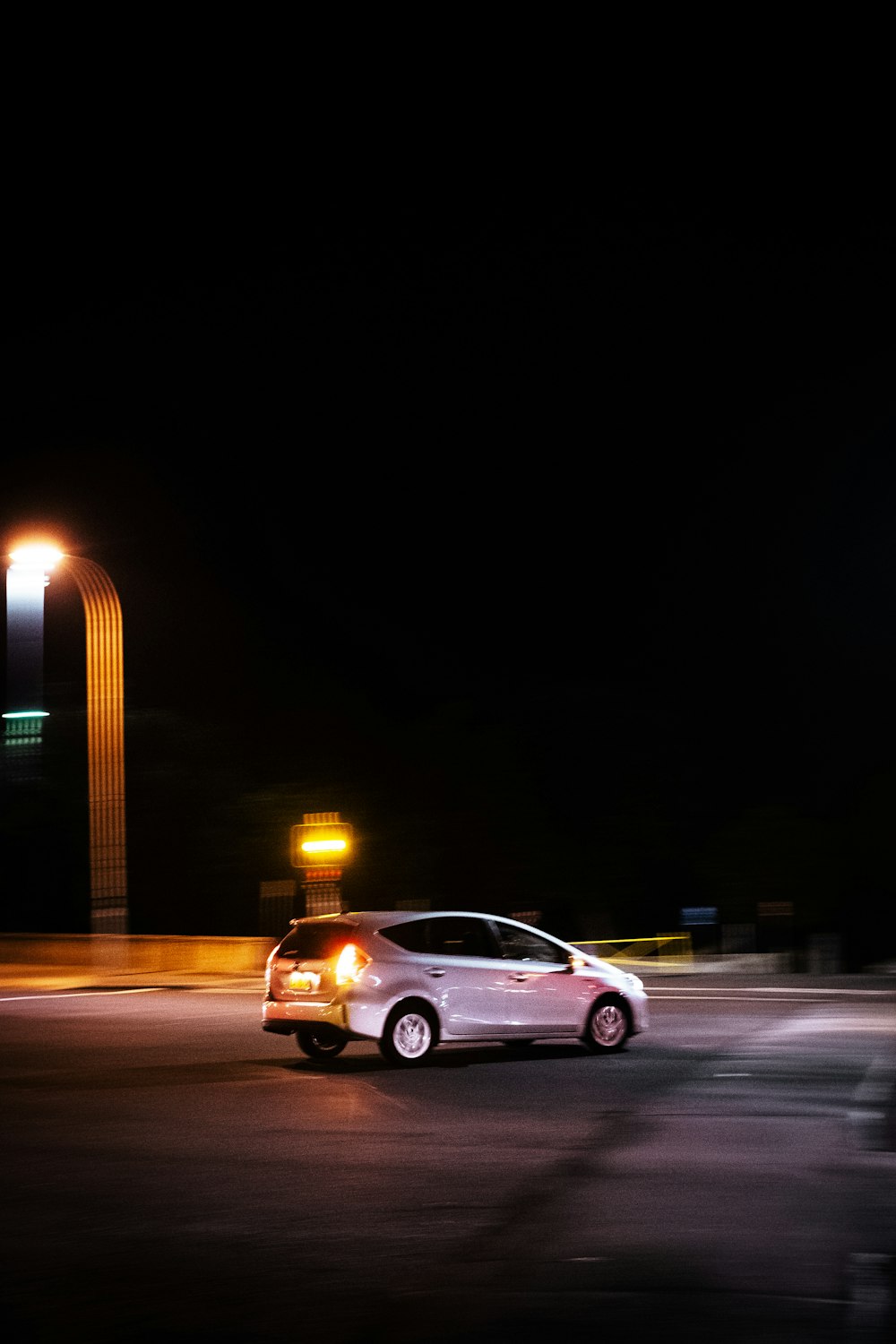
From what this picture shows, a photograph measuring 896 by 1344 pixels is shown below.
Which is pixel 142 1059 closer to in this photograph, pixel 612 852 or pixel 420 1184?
pixel 420 1184

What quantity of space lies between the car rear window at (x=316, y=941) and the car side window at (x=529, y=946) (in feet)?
5.81

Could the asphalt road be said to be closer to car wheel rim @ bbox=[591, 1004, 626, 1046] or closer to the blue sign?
car wheel rim @ bbox=[591, 1004, 626, 1046]

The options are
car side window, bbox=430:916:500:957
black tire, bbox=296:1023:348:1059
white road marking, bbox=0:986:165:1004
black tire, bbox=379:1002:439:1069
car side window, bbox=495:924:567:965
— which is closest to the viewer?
black tire, bbox=379:1002:439:1069

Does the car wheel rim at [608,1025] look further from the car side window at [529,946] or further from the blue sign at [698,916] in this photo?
the blue sign at [698,916]

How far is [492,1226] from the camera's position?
8125 millimetres

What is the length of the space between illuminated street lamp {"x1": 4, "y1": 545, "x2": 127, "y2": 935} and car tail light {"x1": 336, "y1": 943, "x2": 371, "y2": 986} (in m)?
19.5

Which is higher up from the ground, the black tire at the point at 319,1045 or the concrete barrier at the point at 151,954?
the concrete barrier at the point at 151,954

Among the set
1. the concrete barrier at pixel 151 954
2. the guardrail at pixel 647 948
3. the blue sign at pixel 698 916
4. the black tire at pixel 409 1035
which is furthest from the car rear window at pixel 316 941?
the blue sign at pixel 698 916

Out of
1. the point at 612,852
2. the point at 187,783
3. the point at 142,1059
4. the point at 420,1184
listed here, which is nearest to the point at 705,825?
the point at 612,852

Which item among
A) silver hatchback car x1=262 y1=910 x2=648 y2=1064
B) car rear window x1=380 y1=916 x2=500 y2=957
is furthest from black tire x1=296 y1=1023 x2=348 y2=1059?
car rear window x1=380 y1=916 x2=500 y2=957

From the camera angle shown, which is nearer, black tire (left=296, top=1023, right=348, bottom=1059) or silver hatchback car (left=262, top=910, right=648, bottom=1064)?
silver hatchback car (left=262, top=910, right=648, bottom=1064)

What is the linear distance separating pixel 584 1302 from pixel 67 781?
51.0 meters

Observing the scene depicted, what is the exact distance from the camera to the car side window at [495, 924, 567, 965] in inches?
653

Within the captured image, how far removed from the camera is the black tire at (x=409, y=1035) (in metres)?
15.4
